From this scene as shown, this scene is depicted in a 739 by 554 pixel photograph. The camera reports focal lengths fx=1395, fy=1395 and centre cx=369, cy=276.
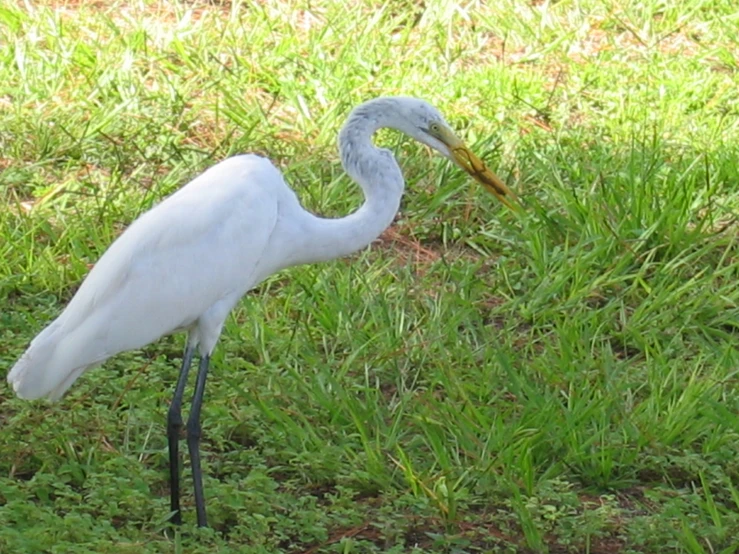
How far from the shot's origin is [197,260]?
→ 12.6ft

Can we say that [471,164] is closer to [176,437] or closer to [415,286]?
[415,286]

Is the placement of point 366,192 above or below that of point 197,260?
above

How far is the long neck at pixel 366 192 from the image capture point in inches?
159

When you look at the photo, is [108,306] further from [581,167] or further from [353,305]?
[581,167]

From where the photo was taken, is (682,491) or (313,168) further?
(313,168)

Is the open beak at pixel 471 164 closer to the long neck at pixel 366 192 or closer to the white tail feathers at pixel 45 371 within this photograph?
the long neck at pixel 366 192

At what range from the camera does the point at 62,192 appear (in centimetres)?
584

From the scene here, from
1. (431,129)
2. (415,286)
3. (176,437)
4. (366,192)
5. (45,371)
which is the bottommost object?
(176,437)

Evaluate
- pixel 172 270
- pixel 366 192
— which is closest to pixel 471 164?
pixel 366 192

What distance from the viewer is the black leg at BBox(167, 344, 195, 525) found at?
3818 mm

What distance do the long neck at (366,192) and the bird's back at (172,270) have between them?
174 mm

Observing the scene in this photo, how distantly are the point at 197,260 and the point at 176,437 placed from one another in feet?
1.65

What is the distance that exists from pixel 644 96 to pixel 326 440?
10.4ft

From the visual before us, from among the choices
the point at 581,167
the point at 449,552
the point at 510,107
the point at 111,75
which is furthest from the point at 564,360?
the point at 111,75
